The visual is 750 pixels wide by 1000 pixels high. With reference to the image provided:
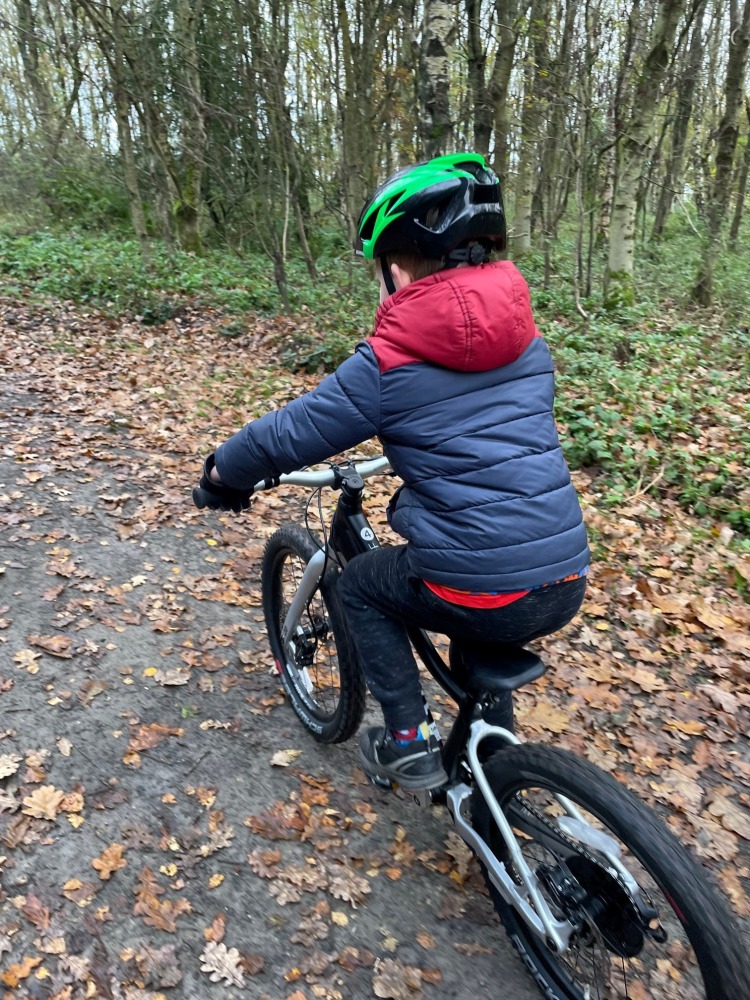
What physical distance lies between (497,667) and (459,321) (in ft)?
3.54

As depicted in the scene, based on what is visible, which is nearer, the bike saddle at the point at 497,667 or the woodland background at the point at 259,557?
the bike saddle at the point at 497,667

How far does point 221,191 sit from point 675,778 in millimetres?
18144

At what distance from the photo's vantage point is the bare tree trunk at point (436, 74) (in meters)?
6.98

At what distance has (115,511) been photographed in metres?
5.71

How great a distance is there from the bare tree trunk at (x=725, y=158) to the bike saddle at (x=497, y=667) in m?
12.5

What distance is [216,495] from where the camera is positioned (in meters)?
2.55

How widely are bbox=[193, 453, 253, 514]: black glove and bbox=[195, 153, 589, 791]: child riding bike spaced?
1.17ft

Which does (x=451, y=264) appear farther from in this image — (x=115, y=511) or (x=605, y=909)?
(x=115, y=511)

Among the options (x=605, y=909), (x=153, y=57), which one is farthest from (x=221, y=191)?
(x=605, y=909)

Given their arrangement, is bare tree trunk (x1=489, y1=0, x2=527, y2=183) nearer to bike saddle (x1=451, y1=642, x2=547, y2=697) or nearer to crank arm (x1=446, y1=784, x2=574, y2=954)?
bike saddle (x1=451, y1=642, x2=547, y2=697)

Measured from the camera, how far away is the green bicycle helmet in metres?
2.00

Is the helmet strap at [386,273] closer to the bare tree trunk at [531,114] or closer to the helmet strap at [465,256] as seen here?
the helmet strap at [465,256]

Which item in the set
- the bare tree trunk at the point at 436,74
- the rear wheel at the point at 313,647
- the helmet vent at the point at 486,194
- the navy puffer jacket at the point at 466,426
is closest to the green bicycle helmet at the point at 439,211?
the helmet vent at the point at 486,194

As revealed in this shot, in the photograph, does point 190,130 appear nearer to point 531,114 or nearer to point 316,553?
point 531,114
